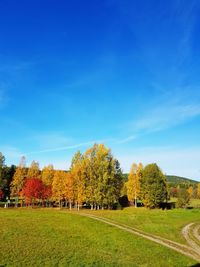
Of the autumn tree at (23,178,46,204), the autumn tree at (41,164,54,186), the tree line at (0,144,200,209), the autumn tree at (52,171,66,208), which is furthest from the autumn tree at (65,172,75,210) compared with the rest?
the autumn tree at (41,164,54,186)

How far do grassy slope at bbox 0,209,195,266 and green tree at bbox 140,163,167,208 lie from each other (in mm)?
46529

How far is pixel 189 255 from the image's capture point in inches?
1109

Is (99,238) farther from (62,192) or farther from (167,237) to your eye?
(62,192)

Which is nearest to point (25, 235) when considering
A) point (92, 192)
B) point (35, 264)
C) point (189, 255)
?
point (35, 264)

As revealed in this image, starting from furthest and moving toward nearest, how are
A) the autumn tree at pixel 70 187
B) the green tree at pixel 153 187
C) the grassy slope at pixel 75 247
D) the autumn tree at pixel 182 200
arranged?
the autumn tree at pixel 182 200 < the green tree at pixel 153 187 < the autumn tree at pixel 70 187 < the grassy slope at pixel 75 247

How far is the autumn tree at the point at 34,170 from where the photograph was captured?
93.1 m

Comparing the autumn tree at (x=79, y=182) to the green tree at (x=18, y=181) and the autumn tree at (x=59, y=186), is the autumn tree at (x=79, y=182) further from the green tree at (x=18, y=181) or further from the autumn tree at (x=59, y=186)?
the green tree at (x=18, y=181)

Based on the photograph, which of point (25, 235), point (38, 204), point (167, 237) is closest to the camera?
point (25, 235)

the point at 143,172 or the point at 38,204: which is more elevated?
the point at 143,172

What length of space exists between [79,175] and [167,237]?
1785 inches

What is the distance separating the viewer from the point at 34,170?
95.1 meters

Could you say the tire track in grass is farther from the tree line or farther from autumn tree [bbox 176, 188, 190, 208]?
autumn tree [bbox 176, 188, 190, 208]

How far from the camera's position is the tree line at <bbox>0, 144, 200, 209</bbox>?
254ft

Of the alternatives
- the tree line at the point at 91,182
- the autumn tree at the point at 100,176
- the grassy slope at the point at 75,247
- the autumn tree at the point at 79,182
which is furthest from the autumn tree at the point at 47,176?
the grassy slope at the point at 75,247
